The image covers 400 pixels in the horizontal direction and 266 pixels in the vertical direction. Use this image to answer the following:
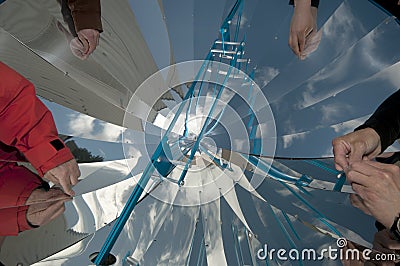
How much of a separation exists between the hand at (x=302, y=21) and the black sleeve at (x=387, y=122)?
0.29 m

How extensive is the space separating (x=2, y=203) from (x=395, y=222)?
2.86 ft

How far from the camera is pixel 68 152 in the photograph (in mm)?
1067

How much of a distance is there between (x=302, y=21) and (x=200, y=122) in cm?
41

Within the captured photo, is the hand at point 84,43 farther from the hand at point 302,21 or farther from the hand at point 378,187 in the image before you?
the hand at point 378,187

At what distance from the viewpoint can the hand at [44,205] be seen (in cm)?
104

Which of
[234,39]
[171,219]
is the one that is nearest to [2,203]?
[171,219]

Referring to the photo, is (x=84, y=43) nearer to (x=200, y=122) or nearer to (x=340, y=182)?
(x=200, y=122)

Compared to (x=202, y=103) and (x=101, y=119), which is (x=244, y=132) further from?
(x=101, y=119)

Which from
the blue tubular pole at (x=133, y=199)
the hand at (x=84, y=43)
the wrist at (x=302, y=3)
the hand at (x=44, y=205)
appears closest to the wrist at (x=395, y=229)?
the blue tubular pole at (x=133, y=199)

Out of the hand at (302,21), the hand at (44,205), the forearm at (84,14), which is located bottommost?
the hand at (44,205)

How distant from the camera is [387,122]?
1.08 meters

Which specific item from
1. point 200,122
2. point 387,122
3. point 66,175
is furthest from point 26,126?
point 387,122

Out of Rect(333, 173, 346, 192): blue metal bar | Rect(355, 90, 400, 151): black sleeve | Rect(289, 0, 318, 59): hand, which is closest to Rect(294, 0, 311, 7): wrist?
Rect(289, 0, 318, 59): hand

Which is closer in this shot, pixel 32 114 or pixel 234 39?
pixel 32 114
